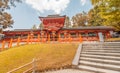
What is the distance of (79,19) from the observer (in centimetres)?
5619

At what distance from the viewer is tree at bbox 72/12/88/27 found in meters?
54.5

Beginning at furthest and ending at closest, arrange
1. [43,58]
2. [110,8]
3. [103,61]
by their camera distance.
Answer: [110,8]
[43,58]
[103,61]

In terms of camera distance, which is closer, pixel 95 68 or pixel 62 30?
pixel 95 68

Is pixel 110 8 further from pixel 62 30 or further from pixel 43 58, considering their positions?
pixel 62 30

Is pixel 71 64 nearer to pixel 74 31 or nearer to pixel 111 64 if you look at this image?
pixel 111 64

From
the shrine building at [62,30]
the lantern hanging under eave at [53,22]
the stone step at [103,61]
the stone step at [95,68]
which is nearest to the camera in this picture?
the stone step at [95,68]

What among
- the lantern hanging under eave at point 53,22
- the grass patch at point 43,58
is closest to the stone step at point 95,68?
the grass patch at point 43,58

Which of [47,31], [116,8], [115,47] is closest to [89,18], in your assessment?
→ [47,31]

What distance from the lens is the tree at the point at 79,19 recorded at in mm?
54541

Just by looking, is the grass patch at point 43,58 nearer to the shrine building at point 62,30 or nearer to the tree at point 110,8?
the tree at point 110,8

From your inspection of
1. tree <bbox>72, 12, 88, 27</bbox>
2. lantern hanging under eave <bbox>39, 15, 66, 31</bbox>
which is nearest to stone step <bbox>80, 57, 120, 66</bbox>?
lantern hanging under eave <bbox>39, 15, 66, 31</bbox>

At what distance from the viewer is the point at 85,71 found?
9.73 metres

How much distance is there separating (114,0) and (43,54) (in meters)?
8.86

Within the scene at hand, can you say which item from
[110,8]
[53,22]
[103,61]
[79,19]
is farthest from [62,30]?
[103,61]
